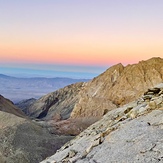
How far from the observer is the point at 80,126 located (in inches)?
1432

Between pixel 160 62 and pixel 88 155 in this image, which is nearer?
pixel 88 155

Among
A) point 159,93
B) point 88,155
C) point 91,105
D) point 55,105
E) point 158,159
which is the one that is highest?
point 159,93

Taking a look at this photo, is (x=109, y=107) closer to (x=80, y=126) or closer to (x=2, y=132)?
(x=80, y=126)

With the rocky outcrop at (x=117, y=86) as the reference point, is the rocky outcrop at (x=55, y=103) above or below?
below

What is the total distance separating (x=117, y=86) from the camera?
51.9m

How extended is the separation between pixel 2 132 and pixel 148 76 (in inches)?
1222

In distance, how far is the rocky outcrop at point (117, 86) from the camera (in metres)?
47.2

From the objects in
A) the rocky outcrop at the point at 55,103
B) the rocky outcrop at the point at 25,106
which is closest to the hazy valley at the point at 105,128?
the rocky outcrop at the point at 55,103

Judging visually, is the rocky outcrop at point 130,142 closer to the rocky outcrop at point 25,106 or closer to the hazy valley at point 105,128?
the hazy valley at point 105,128

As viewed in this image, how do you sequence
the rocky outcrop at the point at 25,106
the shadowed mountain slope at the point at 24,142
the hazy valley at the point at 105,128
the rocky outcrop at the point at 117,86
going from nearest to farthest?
the hazy valley at the point at 105,128 → the shadowed mountain slope at the point at 24,142 → the rocky outcrop at the point at 117,86 → the rocky outcrop at the point at 25,106

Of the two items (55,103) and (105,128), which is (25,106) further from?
(105,128)

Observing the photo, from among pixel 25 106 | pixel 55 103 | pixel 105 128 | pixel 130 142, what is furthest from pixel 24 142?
pixel 25 106

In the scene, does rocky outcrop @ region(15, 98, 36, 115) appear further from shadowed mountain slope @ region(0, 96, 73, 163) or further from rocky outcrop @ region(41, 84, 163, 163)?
rocky outcrop @ region(41, 84, 163, 163)

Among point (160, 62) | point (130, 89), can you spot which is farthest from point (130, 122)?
point (160, 62)
